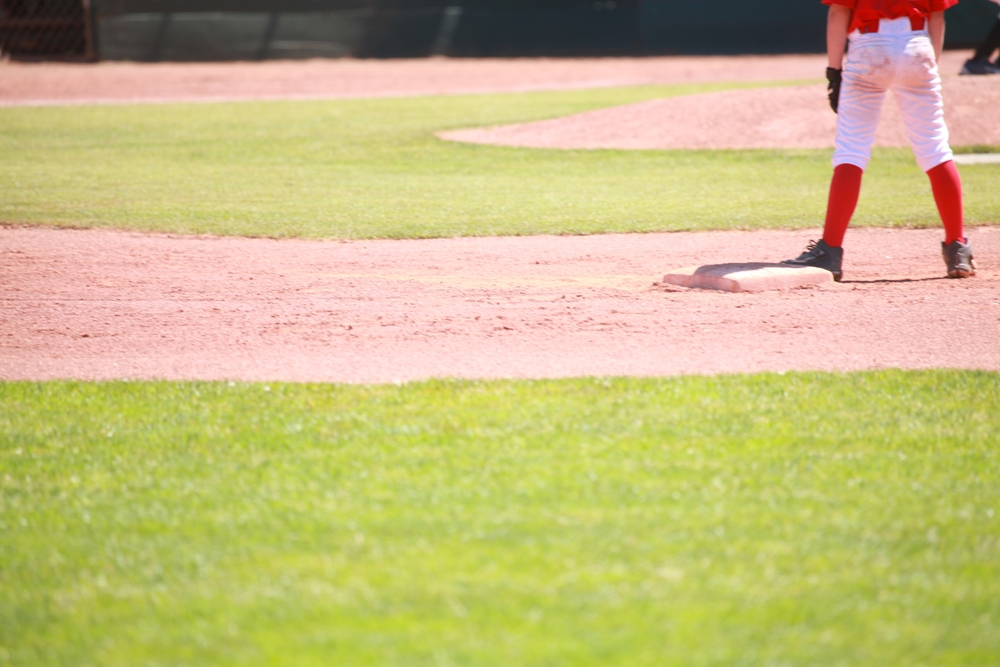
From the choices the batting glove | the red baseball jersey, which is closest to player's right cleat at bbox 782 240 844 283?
the batting glove

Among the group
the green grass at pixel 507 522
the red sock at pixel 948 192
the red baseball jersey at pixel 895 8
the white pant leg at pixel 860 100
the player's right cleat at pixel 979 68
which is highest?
the red baseball jersey at pixel 895 8

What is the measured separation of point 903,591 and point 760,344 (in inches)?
87.1

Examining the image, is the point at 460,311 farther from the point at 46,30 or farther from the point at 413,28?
the point at 46,30

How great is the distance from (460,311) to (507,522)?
2524 millimetres

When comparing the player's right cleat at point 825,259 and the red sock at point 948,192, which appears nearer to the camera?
the red sock at point 948,192

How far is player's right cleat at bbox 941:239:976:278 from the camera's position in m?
5.75

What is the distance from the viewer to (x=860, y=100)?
5.62 m

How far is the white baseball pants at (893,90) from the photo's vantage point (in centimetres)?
539

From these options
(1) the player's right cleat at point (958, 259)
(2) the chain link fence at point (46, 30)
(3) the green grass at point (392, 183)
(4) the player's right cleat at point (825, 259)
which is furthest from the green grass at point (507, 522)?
(2) the chain link fence at point (46, 30)

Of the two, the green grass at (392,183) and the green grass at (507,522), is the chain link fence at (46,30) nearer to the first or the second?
the green grass at (392,183)

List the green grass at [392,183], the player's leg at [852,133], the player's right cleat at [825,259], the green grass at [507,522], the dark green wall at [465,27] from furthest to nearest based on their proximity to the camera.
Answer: the dark green wall at [465,27], the green grass at [392,183], the player's right cleat at [825,259], the player's leg at [852,133], the green grass at [507,522]

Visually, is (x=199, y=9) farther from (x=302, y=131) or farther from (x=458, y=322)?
(x=458, y=322)

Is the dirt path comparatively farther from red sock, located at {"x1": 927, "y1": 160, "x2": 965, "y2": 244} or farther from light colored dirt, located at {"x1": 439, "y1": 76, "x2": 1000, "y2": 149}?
red sock, located at {"x1": 927, "y1": 160, "x2": 965, "y2": 244}

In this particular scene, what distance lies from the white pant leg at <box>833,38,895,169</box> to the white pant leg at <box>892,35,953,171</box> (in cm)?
11
